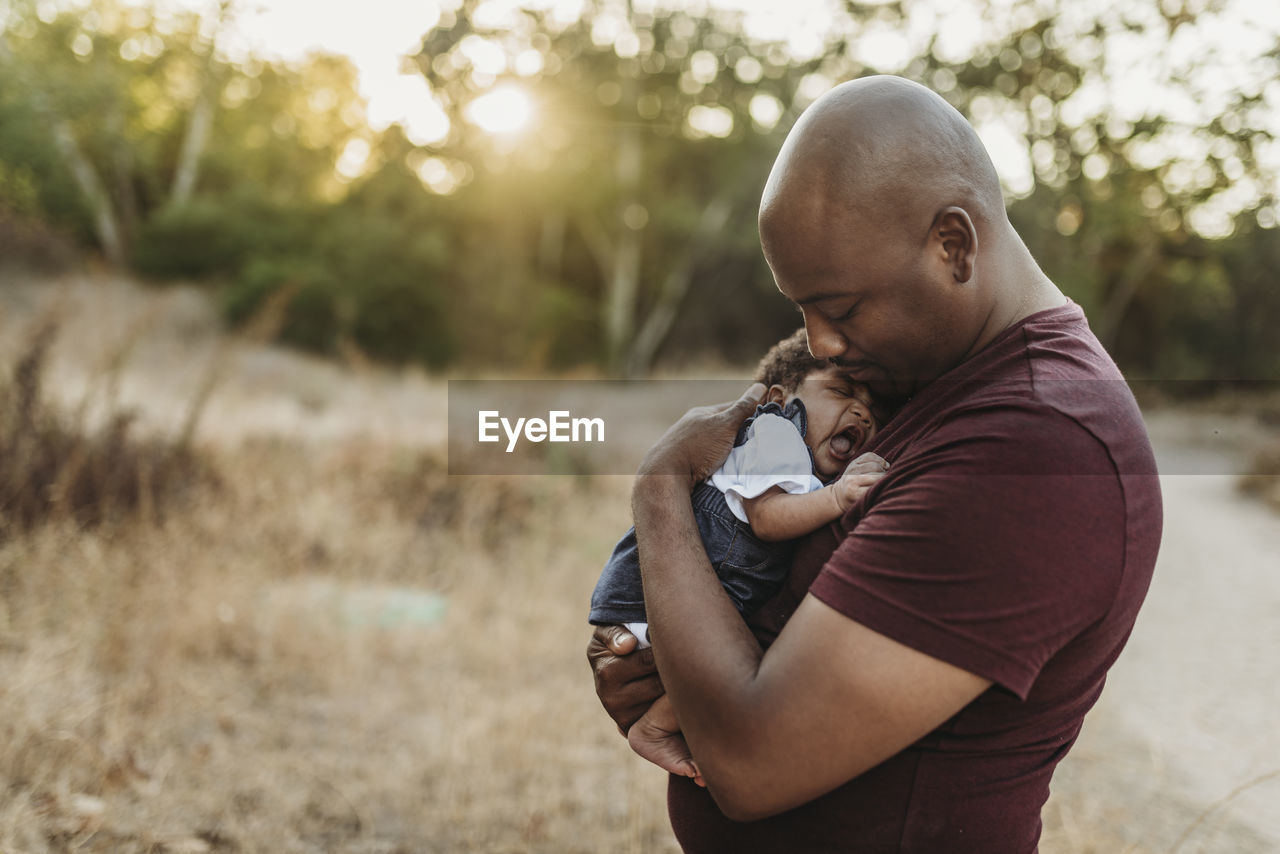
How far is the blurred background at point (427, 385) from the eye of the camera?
4137 millimetres

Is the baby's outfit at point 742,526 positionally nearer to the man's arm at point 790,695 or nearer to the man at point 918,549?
the man at point 918,549

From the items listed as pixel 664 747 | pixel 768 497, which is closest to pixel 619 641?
pixel 664 747

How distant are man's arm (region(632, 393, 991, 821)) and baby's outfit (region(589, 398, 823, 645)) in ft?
0.64

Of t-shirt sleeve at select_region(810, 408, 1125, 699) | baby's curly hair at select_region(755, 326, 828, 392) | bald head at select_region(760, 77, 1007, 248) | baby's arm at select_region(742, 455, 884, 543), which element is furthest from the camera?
baby's curly hair at select_region(755, 326, 828, 392)

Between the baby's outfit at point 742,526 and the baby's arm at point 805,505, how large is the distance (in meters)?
0.02

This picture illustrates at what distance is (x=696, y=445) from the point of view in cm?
165

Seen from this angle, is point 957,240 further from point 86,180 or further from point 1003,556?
point 86,180

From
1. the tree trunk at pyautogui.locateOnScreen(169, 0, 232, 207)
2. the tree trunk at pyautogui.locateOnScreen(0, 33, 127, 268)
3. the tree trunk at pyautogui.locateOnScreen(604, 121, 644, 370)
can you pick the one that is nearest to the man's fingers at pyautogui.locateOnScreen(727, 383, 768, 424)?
the tree trunk at pyautogui.locateOnScreen(604, 121, 644, 370)

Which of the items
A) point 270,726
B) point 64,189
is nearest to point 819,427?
point 270,726

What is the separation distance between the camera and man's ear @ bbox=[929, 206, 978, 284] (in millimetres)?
1387

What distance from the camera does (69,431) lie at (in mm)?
5887

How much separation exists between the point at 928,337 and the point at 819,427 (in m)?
0.38

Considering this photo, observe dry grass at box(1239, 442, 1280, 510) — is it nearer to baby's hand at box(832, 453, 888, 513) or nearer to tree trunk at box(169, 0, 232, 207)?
baby's hand at box(832, 453, 888, 513)

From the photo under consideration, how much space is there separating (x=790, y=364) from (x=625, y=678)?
68cm
